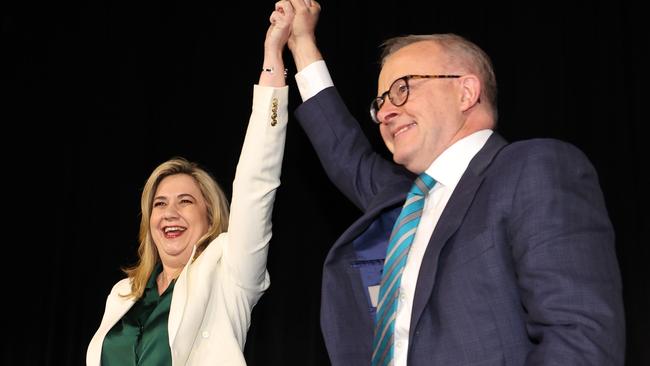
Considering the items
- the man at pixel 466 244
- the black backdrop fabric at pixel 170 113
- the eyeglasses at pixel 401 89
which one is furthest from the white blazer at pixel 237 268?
the black backdrop fabric at pixel 170 113

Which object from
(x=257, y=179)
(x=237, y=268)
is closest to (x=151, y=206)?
(x=237, y=268)

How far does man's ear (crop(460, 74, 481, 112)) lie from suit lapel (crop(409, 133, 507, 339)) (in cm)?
19

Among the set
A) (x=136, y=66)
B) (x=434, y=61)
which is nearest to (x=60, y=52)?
(x=136, y=66)

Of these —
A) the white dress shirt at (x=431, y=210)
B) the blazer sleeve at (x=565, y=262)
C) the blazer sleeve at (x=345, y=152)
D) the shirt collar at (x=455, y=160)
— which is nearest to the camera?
the blazer sleeve at (x=565, y=262)

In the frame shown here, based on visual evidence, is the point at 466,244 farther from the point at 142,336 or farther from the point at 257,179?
the point at 142,336

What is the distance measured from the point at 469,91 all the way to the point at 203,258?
41.1 inches

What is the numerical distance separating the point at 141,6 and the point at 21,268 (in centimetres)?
142

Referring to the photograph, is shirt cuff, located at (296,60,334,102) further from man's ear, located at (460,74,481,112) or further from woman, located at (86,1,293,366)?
man's ear, located at (460,74,481,112)

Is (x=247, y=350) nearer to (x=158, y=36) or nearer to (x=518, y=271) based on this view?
(x=158, y=36)

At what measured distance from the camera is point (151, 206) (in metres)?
2.81

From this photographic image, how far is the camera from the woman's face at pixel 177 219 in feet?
8.75

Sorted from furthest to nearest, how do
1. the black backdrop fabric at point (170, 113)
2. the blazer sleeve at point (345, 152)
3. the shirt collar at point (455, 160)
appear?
1. the black backdrop fabric at point (170, 113)
2. the blazer sleeve at point (345, 152)
3. the shirt collar at point (455, 160)

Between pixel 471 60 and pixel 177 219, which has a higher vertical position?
pixel 471 60

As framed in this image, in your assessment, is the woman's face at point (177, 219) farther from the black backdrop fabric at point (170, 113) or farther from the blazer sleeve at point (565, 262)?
the blazer sleeve at point (565, 262)
